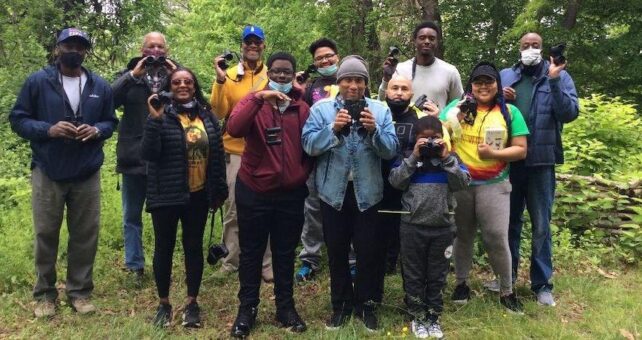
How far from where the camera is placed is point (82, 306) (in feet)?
15.4

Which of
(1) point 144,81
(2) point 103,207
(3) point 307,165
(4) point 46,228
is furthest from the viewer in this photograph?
(2) point 103,207

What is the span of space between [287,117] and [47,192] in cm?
215

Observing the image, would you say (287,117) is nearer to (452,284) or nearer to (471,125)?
(471,125)

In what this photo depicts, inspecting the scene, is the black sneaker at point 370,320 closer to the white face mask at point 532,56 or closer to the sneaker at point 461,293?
the sneaker at point 461,293

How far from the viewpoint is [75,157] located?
4.50 m

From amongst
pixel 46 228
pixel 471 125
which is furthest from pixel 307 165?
pixel 46 228

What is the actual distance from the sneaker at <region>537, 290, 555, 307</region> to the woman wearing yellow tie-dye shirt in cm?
68

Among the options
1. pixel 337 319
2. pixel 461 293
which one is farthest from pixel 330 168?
pixel 461 293

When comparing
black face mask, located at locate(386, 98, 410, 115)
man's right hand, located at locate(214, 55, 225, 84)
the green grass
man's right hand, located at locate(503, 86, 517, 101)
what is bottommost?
the green grass

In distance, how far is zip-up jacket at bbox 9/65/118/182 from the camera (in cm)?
441

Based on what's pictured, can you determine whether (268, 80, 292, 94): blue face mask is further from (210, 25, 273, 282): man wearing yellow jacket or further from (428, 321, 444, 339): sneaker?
(428, 321, 444, 339): sneaker

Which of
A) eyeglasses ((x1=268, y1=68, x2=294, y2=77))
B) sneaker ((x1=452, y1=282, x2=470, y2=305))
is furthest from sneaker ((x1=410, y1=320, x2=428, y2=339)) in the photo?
eyeglasses ((x1=268, y1=68, x2=294, y2=77))

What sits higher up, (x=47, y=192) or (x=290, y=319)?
(x=47, y=192)

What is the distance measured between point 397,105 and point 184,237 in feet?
6.78
